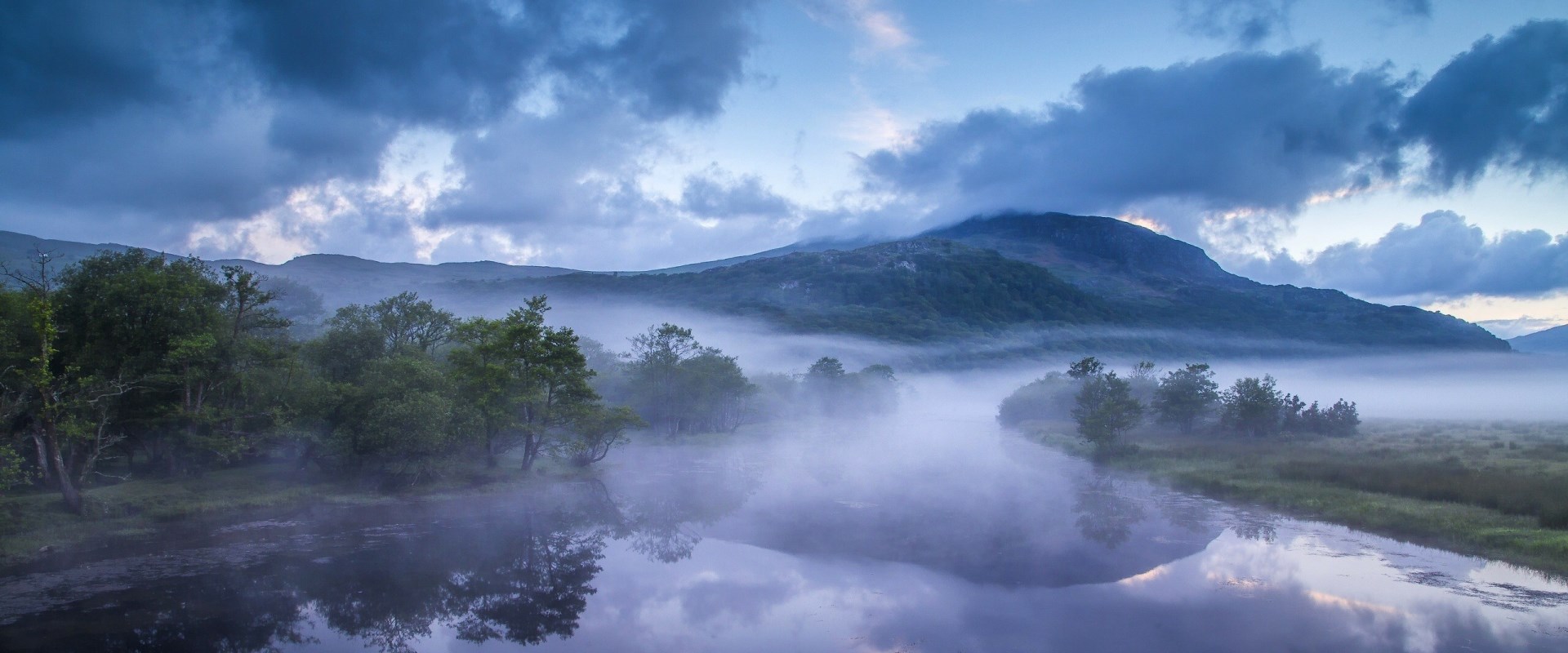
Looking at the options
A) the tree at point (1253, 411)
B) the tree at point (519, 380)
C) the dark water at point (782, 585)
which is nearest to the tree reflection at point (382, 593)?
the dark water at point (782, 585)

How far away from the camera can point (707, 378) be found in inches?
3179

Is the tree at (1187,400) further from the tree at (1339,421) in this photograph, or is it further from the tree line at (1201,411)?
the tree at (1339,421)

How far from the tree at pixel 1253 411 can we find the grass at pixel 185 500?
193 ft

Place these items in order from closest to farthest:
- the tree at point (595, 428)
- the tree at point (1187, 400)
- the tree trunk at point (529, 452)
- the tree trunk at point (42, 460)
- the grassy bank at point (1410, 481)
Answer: the tree trunk at point (42, 460) < the grassy bank at point (1410, 481) < the tree trunk at point (529, 452) < the tree at point (595, 428) < the tree at point (1187, 400)

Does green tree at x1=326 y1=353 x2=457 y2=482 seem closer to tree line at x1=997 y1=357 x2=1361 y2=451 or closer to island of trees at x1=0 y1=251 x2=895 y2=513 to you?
island of trees at x1=0 y1=251 x2=895 y2=513

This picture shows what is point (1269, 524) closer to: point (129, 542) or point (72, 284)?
point (129, 542)

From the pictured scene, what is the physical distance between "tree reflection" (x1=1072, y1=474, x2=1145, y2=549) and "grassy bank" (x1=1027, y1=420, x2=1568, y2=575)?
17.1 ft

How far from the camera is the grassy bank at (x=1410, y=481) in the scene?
27.0m

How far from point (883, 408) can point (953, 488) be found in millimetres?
83511

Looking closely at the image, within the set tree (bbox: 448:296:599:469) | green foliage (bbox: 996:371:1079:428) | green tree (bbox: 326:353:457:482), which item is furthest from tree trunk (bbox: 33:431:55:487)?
green foliage (bbox: 996:371:1079:428)

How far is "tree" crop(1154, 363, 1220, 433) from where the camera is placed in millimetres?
72500

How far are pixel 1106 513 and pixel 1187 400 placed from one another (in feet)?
142

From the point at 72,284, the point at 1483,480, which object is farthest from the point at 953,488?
the point at 72,284

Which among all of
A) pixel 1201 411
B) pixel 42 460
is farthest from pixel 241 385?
pixel 1201 411
